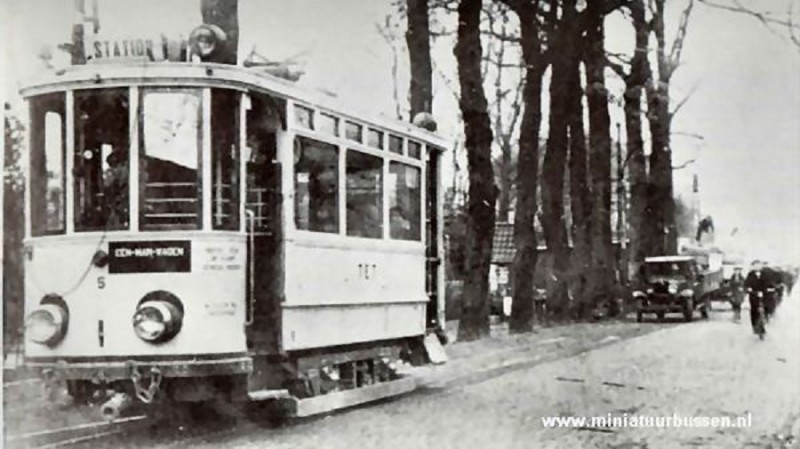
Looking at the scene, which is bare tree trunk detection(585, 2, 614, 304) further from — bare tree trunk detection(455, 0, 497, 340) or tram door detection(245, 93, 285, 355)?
tram door detection(245, 93, 285, 355)

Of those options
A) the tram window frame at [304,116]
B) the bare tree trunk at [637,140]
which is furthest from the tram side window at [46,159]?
the bare tree trunk at [637,140]

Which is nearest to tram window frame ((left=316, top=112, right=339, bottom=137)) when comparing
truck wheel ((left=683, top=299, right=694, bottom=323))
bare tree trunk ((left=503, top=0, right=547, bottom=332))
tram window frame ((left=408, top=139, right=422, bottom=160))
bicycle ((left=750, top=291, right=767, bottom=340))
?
tram window frame ((left=408, top=139, right=422, bottom=160))

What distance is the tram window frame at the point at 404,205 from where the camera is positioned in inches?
191

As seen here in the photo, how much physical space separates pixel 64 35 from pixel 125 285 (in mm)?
786

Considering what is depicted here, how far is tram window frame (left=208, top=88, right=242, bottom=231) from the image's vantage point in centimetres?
412

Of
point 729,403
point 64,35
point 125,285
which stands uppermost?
point 64,35

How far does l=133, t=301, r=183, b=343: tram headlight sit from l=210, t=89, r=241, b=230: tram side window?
0.29m

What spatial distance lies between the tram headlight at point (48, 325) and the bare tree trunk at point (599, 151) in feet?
5.63

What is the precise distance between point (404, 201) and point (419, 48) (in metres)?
0.67

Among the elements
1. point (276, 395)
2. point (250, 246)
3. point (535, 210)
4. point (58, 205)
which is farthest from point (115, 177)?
point (535, 210)

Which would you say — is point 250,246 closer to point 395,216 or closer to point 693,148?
point 395,216

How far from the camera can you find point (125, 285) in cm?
400

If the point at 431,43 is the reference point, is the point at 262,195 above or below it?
below

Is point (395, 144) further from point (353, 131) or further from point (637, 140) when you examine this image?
point (637, 140)
